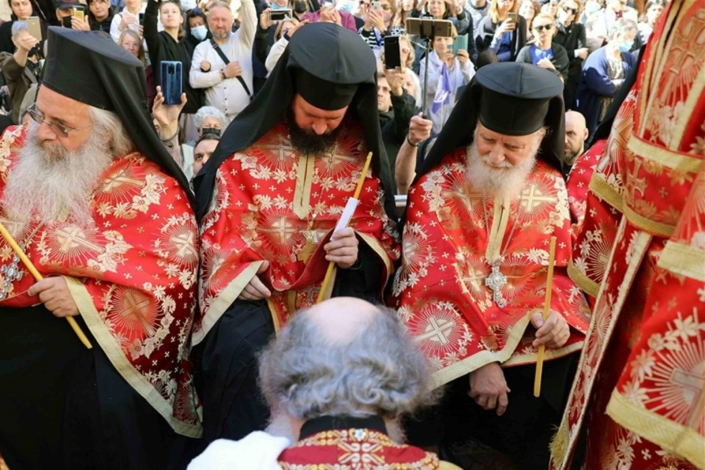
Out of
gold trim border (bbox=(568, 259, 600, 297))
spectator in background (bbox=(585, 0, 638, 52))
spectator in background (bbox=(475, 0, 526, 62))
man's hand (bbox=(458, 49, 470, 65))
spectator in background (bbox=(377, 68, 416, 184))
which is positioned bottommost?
spectator in background (bbox=(585, 0, 638, 52))

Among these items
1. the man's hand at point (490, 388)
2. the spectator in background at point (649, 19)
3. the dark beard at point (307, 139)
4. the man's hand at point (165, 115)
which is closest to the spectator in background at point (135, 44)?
the man's hand at point (165, 115)

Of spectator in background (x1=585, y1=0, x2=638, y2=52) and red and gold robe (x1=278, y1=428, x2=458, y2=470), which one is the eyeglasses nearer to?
red and gold robe (x1=278, y1=428, x2=458, y2=470)

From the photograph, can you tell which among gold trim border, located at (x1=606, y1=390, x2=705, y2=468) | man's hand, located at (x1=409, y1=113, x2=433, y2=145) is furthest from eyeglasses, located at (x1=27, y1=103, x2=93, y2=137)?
gold trim border, located at (x1=606, y1=390, x2=705, y2=468)

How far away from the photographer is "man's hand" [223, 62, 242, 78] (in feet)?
→ 25.6

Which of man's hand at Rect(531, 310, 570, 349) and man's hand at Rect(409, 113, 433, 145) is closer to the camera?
man's hand at Rect(531, 310, 570, 349)

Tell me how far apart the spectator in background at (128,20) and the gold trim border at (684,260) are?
23.7 feet

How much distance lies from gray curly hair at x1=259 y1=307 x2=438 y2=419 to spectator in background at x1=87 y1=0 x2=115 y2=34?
7.62m

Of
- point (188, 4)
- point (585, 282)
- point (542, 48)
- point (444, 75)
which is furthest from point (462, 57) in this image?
point (585, 282)

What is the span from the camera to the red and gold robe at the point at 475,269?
3516mm

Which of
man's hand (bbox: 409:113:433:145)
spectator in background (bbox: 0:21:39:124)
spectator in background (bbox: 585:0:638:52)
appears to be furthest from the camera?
spectator in background (bbox: 585:0:638:52)

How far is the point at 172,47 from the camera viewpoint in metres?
8.09

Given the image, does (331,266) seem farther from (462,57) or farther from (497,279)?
(462,57)

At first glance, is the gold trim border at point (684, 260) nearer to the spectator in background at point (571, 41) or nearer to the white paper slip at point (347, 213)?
the white paper slip at point (347, 213)

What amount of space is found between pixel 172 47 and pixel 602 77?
4.81 meters
